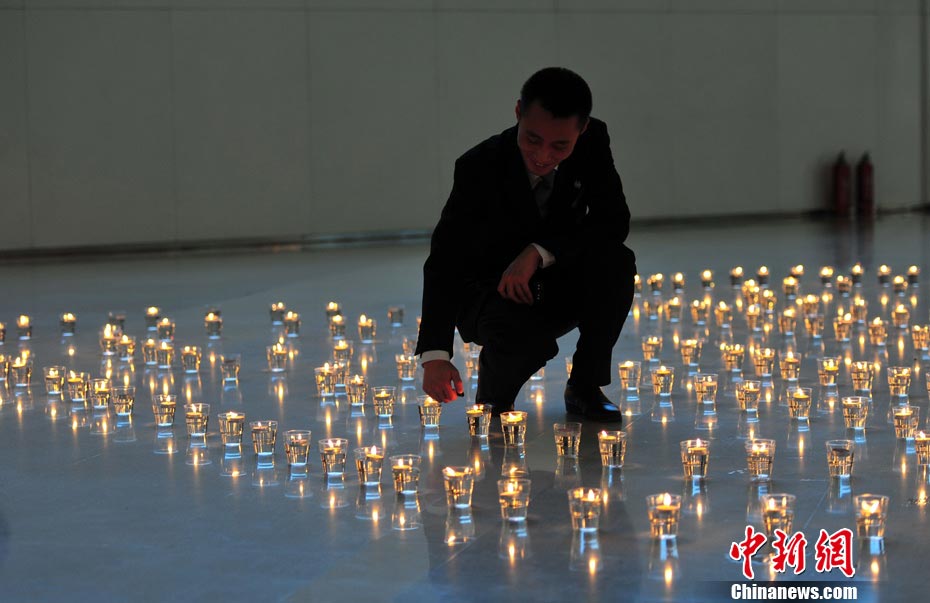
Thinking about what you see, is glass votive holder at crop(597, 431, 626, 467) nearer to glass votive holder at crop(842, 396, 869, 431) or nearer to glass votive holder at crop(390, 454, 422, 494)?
glass votive holder at crop(390, 454, 422, 494)

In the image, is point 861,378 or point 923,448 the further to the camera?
point 861,378

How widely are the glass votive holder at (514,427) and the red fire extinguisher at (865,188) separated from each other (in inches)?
428

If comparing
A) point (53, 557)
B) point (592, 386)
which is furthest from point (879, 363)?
point (53, 557)

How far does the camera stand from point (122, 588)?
9.03 ft

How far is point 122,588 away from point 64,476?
3.66 feet

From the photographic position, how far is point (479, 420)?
13.6 feet

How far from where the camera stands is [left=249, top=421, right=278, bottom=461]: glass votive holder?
3902 millimetres

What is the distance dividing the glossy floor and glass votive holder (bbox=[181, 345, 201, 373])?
0.09 meters

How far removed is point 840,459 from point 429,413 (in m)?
1.39

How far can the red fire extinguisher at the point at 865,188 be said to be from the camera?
46.1 feet

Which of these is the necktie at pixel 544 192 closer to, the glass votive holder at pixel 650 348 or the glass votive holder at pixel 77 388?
the glass votive holder at pixel 650 348

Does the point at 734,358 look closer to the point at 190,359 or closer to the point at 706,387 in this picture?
the point at 706,387

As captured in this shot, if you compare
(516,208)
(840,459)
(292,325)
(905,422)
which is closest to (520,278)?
(516,208)

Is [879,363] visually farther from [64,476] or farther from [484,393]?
[64,476]
